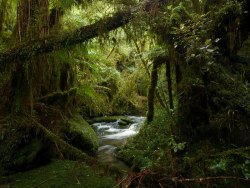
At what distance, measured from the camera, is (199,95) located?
344 cm

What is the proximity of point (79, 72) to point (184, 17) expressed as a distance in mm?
3716

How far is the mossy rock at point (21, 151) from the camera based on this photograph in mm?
2893

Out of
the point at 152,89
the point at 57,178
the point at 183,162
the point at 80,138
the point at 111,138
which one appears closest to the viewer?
the point at 183,162

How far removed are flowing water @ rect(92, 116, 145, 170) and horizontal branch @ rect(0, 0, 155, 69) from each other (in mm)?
3246

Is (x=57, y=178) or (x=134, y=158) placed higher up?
(x=57, y=178)

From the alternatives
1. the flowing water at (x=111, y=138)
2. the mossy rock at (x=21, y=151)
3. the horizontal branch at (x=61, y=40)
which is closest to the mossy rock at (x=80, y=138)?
the flowing water at (x=111, y=138)

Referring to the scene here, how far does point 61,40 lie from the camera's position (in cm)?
244

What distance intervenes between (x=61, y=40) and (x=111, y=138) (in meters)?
5.24

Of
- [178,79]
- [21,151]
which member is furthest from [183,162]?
[21,151]

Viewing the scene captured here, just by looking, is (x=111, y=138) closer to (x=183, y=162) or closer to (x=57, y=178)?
(x=57, y=178)

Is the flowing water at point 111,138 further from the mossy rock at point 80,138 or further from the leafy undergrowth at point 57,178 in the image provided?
the leafy undergrowth at point 57,178

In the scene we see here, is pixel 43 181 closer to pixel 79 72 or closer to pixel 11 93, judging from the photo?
pixel 11 93

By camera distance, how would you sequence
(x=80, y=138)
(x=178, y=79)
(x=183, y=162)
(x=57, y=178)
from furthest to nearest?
(x=80, y=138), (x=178, y=79), (x=57, y=178), (x=183, y=162)

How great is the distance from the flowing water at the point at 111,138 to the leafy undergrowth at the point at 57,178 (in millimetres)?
1465
